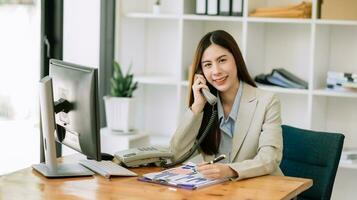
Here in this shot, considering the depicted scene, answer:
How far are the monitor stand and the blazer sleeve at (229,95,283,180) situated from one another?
67cm

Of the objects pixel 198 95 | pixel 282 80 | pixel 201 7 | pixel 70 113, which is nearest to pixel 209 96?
pixel 198 95

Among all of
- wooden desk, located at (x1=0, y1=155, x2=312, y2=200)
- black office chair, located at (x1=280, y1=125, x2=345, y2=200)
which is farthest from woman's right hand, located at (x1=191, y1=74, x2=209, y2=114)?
wooden desk, located at (x1=0, y1=155, x2=312, y2=200)

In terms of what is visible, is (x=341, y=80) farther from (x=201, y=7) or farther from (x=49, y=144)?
(x=49, y=144)

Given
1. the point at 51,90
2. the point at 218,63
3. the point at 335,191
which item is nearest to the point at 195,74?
the point at 218,63

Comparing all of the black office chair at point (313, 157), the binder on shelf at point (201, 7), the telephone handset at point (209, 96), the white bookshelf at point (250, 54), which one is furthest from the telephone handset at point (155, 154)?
the binder on shelf at point (201, 7)

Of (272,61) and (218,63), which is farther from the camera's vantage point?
(272,61)

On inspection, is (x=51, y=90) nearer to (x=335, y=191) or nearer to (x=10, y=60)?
(x=10, y=60)

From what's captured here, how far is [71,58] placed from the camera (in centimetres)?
470

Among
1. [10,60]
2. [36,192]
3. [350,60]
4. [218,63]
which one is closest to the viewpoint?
[36,192]

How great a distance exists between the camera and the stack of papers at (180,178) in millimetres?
2838

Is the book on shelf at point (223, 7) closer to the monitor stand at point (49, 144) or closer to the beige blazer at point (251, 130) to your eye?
the beige blazer at point (251, 130)

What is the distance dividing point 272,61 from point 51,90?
7.52 feet

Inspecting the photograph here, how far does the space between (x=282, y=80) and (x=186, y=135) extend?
1.39 meters

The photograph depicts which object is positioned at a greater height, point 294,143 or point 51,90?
point 51,90
